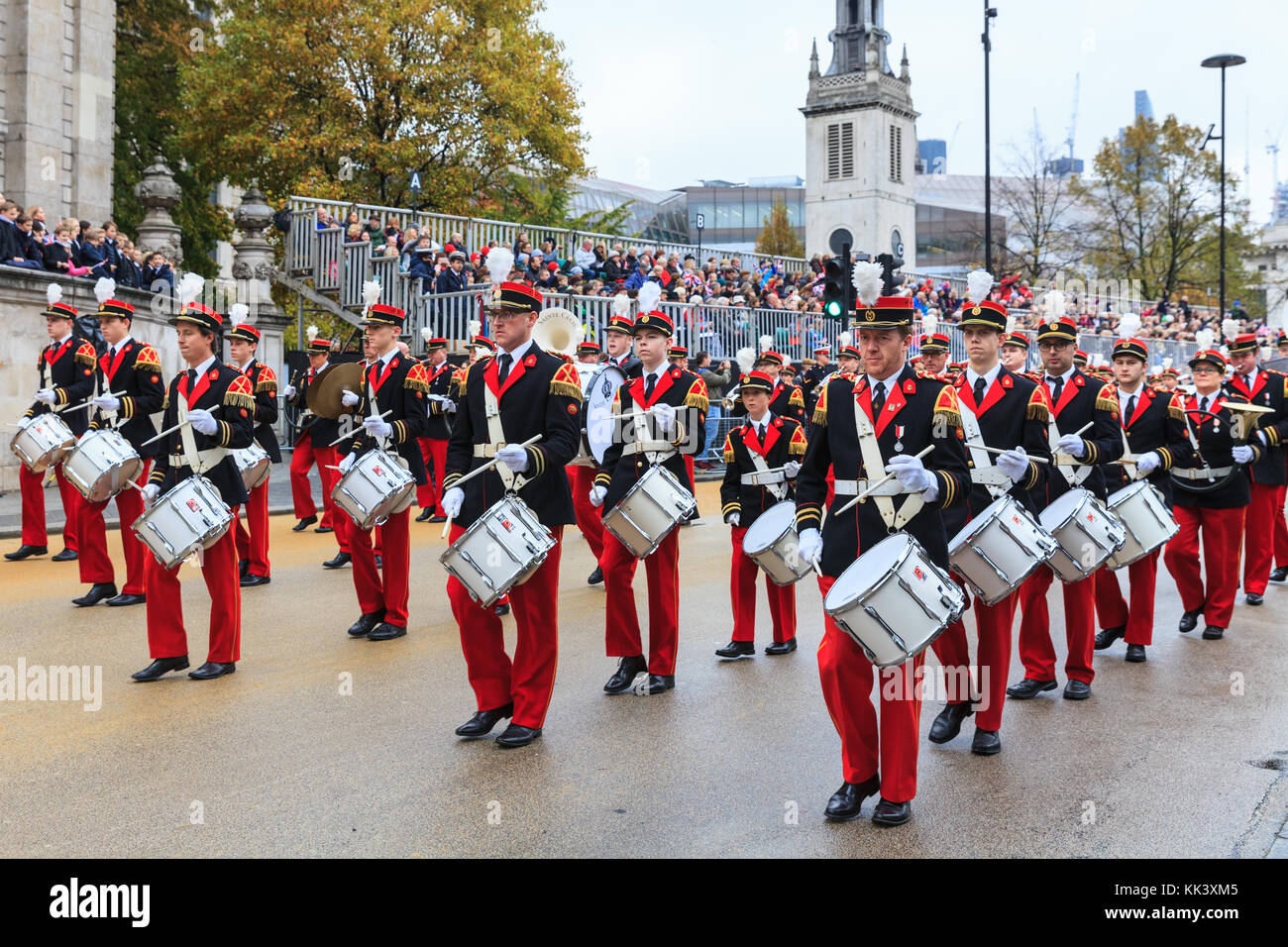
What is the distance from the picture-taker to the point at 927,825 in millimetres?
5379

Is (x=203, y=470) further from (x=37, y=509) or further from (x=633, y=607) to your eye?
(x=37, y=509)

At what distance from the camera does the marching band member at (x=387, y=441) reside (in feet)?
30.2

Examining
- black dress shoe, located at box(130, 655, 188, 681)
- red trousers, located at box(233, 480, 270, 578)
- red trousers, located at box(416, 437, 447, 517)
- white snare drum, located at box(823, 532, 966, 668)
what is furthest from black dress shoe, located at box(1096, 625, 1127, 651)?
red trousers, located at box(416, 437, 447, 517)

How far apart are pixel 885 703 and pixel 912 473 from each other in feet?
3.09

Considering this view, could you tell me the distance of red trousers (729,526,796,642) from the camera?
866cm

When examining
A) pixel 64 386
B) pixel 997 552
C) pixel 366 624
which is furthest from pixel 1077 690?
pixel 64 386

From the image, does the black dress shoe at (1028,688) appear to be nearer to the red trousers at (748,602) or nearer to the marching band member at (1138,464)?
the marching band member at (1138,464)

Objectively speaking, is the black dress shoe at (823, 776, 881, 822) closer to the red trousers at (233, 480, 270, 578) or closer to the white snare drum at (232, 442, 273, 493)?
the white snare drum at (232, 442, 273, 493)

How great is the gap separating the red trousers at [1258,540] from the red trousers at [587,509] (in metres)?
5.27

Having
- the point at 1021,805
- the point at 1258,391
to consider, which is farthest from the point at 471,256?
the point at 1021,805

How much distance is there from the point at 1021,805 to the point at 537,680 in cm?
235

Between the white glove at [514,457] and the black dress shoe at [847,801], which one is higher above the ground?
the white glove at [514,457]

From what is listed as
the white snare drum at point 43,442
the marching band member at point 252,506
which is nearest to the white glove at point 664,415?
the marching band member at point 252,506

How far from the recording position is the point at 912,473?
523 cm
